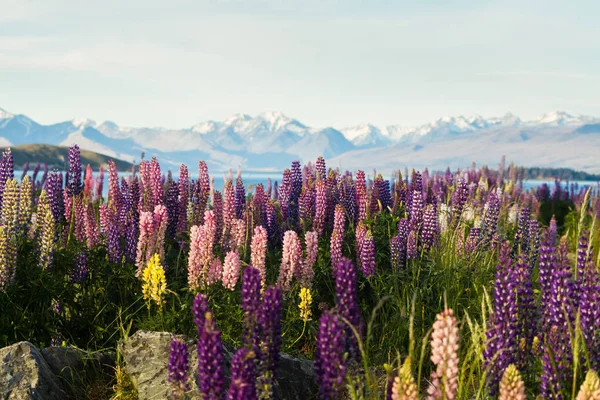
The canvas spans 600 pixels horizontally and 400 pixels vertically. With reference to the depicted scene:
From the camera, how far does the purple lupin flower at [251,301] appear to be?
4.20 m

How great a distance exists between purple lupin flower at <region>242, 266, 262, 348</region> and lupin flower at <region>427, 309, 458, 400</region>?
1.19 meters

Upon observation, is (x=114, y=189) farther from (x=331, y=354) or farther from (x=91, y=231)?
(x=331, y=354)

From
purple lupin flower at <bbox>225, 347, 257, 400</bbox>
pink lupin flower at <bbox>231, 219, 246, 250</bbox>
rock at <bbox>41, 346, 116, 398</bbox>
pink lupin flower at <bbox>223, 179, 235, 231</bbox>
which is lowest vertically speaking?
rock at <bbox>41, 346, 116, 398</bbox>

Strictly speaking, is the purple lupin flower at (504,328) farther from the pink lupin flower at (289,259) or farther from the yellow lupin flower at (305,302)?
the pink lupin flower at (289,259)

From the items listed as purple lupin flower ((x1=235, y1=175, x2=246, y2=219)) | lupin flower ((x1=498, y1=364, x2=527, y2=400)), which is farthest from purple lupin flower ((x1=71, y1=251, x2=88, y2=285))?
lupin flower ((x1=498, y1=364, x2=527, y2=400))

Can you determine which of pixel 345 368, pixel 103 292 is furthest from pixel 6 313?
pixel 345 368

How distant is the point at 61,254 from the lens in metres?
7.71

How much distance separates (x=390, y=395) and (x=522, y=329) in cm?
176

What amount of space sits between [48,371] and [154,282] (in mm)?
1296

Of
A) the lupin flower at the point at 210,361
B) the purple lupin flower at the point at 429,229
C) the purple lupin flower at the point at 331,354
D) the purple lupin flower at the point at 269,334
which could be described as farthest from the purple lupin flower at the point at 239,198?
the lupin flower at the point at 210,361

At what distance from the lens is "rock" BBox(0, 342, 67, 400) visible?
18.3 ft

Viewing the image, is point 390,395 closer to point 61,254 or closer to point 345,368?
point 345,368

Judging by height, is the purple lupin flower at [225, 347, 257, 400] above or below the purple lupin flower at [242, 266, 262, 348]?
below

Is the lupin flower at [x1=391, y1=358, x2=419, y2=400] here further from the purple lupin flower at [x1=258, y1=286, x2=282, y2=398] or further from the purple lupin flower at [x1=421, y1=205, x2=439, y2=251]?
the purple lupin flower at [x1=421, y1=205, x2=439, y2=251]
